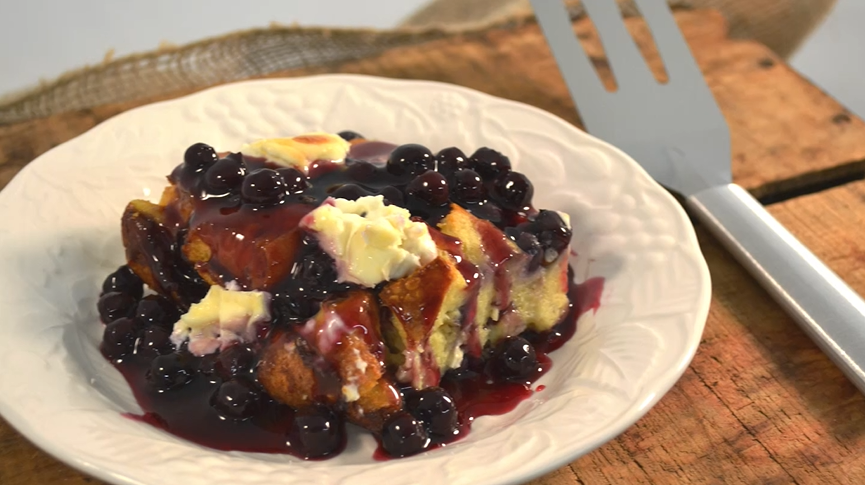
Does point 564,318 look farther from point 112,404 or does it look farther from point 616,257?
point 112,404

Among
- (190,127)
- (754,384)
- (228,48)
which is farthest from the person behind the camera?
(228,48)

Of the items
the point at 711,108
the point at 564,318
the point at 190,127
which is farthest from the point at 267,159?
the point at 711,108

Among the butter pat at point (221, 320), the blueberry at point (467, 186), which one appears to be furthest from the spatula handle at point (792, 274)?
the butter pat at point (221, 320)

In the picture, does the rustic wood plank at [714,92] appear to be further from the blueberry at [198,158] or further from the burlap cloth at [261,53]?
the blueberry at [198,158]

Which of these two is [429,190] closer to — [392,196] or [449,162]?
[392,196]

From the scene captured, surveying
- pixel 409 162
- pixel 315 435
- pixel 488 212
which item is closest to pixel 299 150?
pixel 409 162

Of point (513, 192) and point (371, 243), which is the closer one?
point (371, 243)
